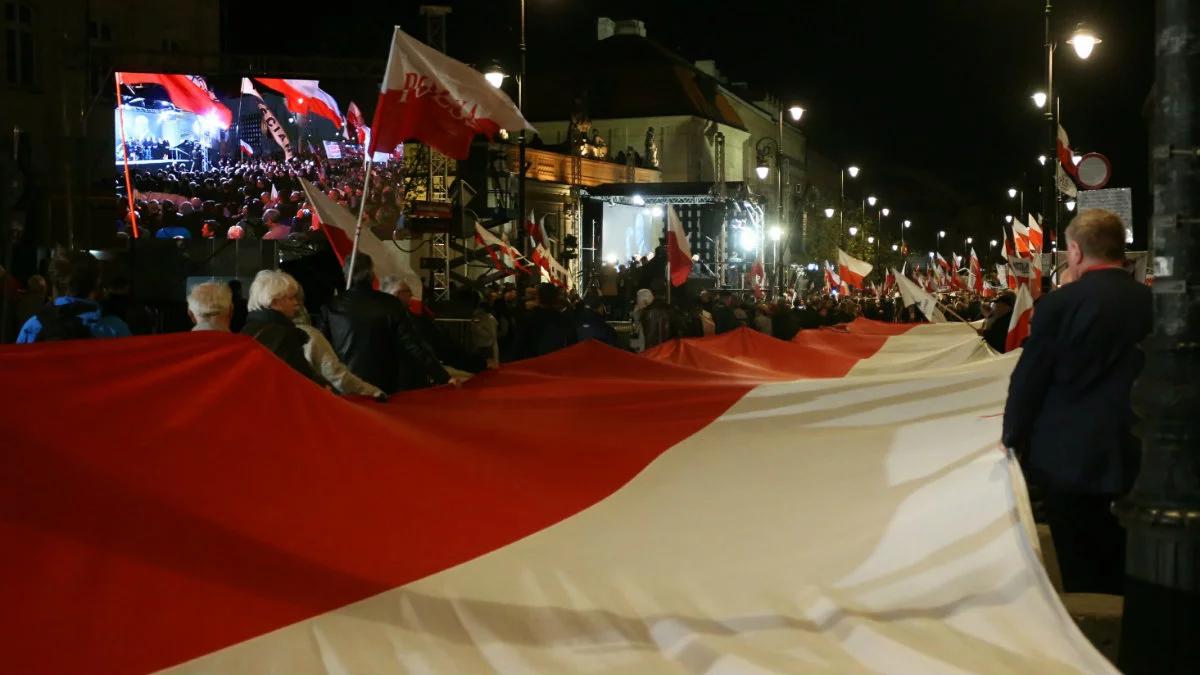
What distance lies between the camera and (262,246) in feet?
64.2

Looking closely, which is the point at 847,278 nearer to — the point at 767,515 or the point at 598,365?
the point at 598,365

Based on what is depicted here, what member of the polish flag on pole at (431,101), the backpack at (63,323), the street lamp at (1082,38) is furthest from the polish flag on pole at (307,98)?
the backpack at (63,323)

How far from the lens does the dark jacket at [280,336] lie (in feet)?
25.2

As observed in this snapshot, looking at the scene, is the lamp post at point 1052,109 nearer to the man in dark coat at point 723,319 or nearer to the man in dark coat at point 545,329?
the man in dark coat at point 723,319

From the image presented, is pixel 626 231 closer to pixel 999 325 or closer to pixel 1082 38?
pixel 1082 38

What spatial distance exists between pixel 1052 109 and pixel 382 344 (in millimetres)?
17632

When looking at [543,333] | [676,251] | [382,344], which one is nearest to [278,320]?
[382,344]

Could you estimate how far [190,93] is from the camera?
33250 millimetres

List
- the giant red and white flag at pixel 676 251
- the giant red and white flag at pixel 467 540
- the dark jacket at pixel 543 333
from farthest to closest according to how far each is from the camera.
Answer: the giant red and white flag at pixel 676 251, the dark jacket at pixel 543 333, the giant red and white flag at pixel 467 540

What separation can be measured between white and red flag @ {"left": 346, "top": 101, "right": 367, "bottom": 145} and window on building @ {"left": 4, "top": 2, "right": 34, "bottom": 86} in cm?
741

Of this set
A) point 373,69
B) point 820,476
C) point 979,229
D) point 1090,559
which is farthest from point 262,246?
point 979,229

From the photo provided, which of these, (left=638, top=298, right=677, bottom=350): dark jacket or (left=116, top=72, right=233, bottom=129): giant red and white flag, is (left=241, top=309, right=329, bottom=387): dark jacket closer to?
(left=638, top=298, right=677, bottom=350): dark jacket

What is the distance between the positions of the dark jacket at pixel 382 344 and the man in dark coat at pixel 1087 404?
17.1 ft

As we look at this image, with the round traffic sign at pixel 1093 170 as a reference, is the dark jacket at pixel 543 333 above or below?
below
